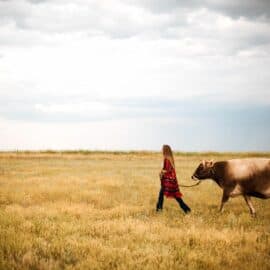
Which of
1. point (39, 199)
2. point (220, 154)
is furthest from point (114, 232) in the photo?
point (220, 154)

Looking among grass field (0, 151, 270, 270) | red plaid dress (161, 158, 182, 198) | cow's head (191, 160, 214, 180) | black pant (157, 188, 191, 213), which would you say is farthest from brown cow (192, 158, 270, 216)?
red plaid dress (161, 158, 182, 198)

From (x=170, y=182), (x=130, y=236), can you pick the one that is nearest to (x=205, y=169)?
(x=170, y=182)

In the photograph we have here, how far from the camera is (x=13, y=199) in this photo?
14.8 metres

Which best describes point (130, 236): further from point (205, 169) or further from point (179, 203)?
point (205, 169)

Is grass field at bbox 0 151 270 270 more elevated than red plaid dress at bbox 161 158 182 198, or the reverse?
red plaid dress at bbox 161 158 182 198

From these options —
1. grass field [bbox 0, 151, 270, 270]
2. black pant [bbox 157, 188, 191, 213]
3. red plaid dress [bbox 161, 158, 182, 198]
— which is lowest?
grass field [bbox 0, 151, 270, 270]

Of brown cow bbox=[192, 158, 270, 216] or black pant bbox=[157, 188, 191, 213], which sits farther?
black pant bbox=[157, 188, 191, 213]

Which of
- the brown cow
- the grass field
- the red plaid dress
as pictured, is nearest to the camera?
the grass field

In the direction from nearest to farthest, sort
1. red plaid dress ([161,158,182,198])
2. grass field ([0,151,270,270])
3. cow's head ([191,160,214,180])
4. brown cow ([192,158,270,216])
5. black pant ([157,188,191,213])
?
grass field ([0,151,270,270]), brown cow ([192,158,270,216]), red plaid dress ([161,158,182,198]), black pant ([157,188,191,213]), cow's head ([191,160,214,180])

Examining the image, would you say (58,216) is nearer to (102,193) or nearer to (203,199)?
(102,193)

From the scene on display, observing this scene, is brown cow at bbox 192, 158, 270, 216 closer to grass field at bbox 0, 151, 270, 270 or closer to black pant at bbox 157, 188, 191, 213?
grass field at bbox 0, 151, 270, 270

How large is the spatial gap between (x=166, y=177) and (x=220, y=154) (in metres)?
48.6

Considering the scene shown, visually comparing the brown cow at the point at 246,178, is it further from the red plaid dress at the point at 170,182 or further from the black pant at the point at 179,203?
the red plaid dress at the point at 170,182

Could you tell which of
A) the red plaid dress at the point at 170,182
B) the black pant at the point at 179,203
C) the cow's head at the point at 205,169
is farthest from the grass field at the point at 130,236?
the cow's head at the point at 205,169
